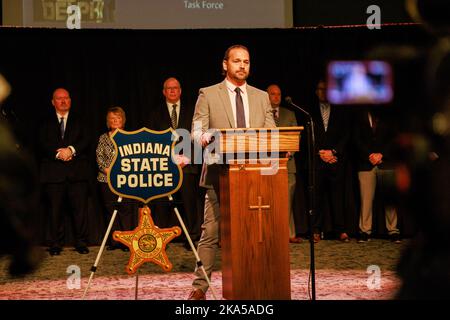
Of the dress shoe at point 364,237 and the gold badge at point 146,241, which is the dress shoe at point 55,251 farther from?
the dress shoe at point 364,237

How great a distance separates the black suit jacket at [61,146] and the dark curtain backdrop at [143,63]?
25.3 inches

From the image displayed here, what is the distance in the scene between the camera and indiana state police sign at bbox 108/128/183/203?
4.86 metres

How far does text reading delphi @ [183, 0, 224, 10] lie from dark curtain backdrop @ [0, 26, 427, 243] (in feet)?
1.56

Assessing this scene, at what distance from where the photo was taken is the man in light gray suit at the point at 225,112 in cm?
468

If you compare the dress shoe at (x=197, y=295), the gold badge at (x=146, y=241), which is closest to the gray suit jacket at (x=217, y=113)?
the gold badge at (x=146, y=241)

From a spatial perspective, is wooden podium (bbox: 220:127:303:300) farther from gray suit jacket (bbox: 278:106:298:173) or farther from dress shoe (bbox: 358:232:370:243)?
dress shoe (bbox: 358:232:370:243)

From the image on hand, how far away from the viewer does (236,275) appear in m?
4.34

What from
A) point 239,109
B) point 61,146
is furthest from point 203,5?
point 239,109

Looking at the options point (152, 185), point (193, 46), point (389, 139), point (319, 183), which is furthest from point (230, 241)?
point (193, 46)

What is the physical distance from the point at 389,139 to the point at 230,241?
2763mm

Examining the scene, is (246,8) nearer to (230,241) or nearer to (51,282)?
(51,282)

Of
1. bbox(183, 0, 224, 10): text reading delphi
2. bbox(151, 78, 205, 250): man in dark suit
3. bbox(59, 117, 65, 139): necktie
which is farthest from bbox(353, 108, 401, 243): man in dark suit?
bbox(59, 117, 65, 139): necktie

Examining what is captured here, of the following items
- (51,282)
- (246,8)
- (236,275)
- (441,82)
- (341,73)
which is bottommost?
(51,282)
